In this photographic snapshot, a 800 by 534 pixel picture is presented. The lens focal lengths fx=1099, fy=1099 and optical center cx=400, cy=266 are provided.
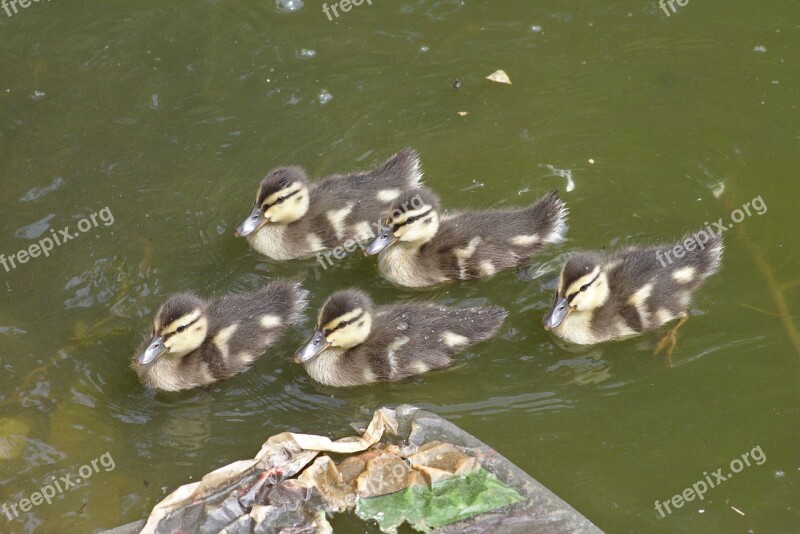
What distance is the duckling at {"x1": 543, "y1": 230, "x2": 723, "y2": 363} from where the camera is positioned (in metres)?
4.82

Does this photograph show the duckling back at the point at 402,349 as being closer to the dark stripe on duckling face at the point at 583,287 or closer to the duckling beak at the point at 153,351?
the dark stripe on duckling face at the point at 583,287

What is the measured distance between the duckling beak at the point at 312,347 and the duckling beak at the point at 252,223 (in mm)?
812

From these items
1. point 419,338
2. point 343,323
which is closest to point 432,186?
point 419,338

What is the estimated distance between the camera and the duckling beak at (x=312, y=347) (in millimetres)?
4660

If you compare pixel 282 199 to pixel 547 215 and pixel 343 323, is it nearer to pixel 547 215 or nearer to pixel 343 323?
pixel 343 323

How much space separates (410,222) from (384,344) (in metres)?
0.65

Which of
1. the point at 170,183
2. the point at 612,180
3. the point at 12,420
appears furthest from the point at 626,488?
the point at 170,183

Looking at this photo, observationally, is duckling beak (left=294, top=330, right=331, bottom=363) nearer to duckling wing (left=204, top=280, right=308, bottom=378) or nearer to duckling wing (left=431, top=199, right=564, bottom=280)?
duckling wing (left=204, top=280, right=308, bottom=378)

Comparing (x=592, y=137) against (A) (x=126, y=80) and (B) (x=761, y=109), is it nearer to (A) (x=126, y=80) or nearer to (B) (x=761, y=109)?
(B) (x=761, y=109)

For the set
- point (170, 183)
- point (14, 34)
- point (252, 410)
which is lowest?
point (252, 410)

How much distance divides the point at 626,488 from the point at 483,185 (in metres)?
2.02

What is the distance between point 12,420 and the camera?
4531mm

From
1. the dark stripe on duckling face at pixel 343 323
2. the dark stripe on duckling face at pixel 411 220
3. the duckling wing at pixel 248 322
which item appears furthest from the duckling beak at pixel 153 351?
the dark stripe on duckling face at pixel 411 220

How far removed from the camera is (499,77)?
6250 millimetres
